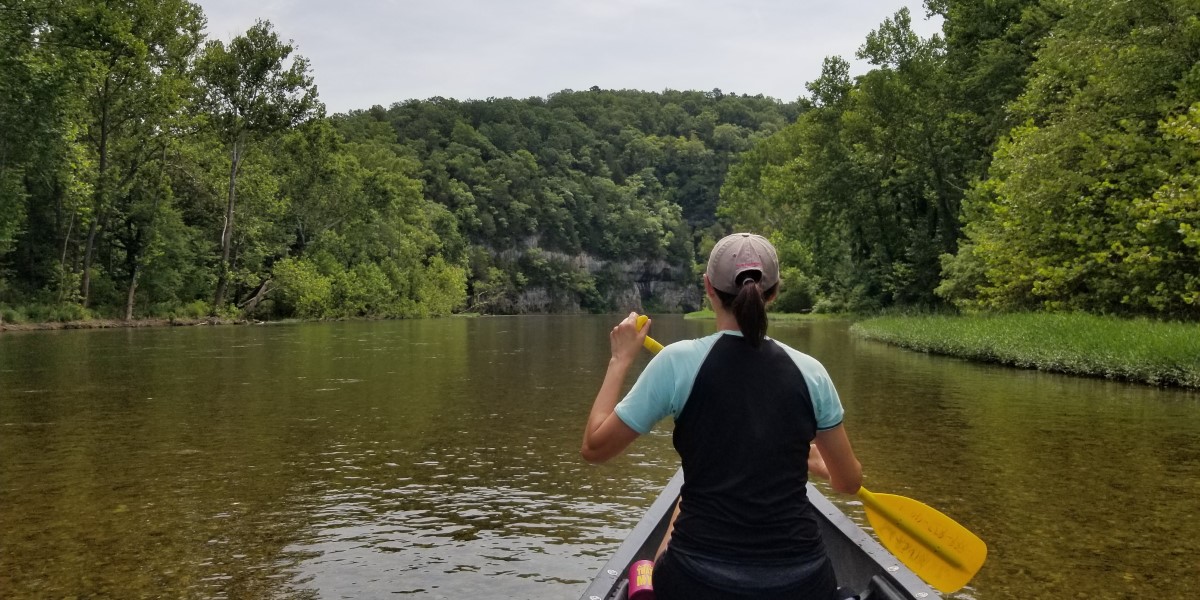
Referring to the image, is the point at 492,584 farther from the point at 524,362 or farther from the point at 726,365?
the point at 524,362

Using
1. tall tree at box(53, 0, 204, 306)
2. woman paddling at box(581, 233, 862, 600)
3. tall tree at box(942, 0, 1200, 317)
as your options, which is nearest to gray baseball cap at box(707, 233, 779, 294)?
woman paddling at box(581, 233, 862, 600)

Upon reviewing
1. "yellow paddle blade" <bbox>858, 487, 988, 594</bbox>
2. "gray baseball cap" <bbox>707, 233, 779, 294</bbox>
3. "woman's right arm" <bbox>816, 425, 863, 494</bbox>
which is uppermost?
"gray baseball cap" <bbox>707, 233, 779, 294</bbox>

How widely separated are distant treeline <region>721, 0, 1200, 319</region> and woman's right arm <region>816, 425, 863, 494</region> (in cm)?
1387

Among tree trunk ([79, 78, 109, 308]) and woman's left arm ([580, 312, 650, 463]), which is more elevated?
tree trunk ([79, 78, 109, 308])

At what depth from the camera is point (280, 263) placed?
170 ft

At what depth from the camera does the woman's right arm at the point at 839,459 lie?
2932 mm

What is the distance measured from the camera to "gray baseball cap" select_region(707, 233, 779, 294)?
277 centimetres

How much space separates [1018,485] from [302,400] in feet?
32.4

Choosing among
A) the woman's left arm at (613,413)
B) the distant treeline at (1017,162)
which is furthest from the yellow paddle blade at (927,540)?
the distant treeline at (1017,162)

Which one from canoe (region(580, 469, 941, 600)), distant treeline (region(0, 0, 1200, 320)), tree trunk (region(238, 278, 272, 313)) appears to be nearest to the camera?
canoe (region(580, 469, 941, 600))

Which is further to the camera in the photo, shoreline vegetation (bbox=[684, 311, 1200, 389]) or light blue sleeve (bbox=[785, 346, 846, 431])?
shoreline vegetation (bbox=[684, 311, 1200, 389])

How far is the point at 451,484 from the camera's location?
7.58m

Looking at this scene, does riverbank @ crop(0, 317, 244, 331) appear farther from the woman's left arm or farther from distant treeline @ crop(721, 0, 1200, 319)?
the woman's left arm

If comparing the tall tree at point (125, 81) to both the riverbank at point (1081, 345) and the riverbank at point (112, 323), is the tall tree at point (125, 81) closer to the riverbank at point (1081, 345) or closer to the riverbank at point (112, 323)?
the riverbank at point (112, 323)
